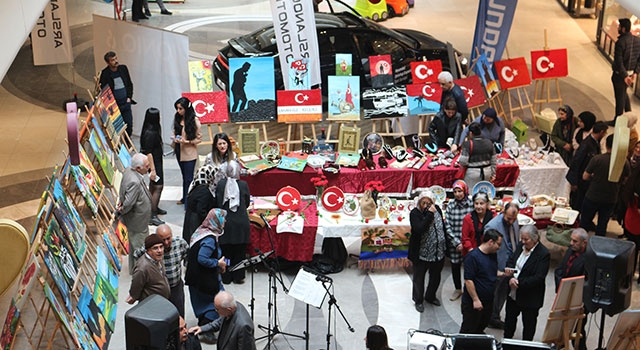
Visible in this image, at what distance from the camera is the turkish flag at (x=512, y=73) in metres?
13.4

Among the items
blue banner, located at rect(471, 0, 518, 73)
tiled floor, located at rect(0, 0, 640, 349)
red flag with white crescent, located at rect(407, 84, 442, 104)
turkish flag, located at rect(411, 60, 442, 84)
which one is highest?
blue banner, located at rect(471, 0, 518, 73)

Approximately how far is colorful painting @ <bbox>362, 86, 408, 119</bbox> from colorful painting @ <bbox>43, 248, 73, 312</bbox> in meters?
5.55

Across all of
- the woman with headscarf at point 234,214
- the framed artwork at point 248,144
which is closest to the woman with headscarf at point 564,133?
the framed artwork at point 248,144

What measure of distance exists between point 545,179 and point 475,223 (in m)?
2.17

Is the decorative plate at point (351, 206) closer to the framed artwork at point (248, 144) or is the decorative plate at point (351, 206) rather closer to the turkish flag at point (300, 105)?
the framed artwork at point (248, 144)

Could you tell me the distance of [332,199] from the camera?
997 cm

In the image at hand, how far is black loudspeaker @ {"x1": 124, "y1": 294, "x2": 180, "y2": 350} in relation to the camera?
17.9ft

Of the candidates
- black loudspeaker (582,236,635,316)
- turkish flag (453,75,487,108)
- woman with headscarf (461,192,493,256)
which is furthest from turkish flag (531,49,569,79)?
black loudspeaker (582,236,635,316)

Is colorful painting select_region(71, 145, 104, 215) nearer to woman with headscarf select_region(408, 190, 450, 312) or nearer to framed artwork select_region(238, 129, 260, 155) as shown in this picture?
framed artwork select_region(238, 129, 260, 155)

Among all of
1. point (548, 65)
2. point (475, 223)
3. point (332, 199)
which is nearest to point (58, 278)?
point (332, 199)

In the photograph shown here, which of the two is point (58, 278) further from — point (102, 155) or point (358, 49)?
point (358, 49)

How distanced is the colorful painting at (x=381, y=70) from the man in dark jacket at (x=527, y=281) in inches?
196

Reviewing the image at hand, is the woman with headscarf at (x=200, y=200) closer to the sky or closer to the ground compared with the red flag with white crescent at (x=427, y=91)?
closer to the ground

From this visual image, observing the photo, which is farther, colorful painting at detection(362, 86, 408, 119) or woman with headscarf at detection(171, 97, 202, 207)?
colorful painting at detection(362, 86, 408, 119)
